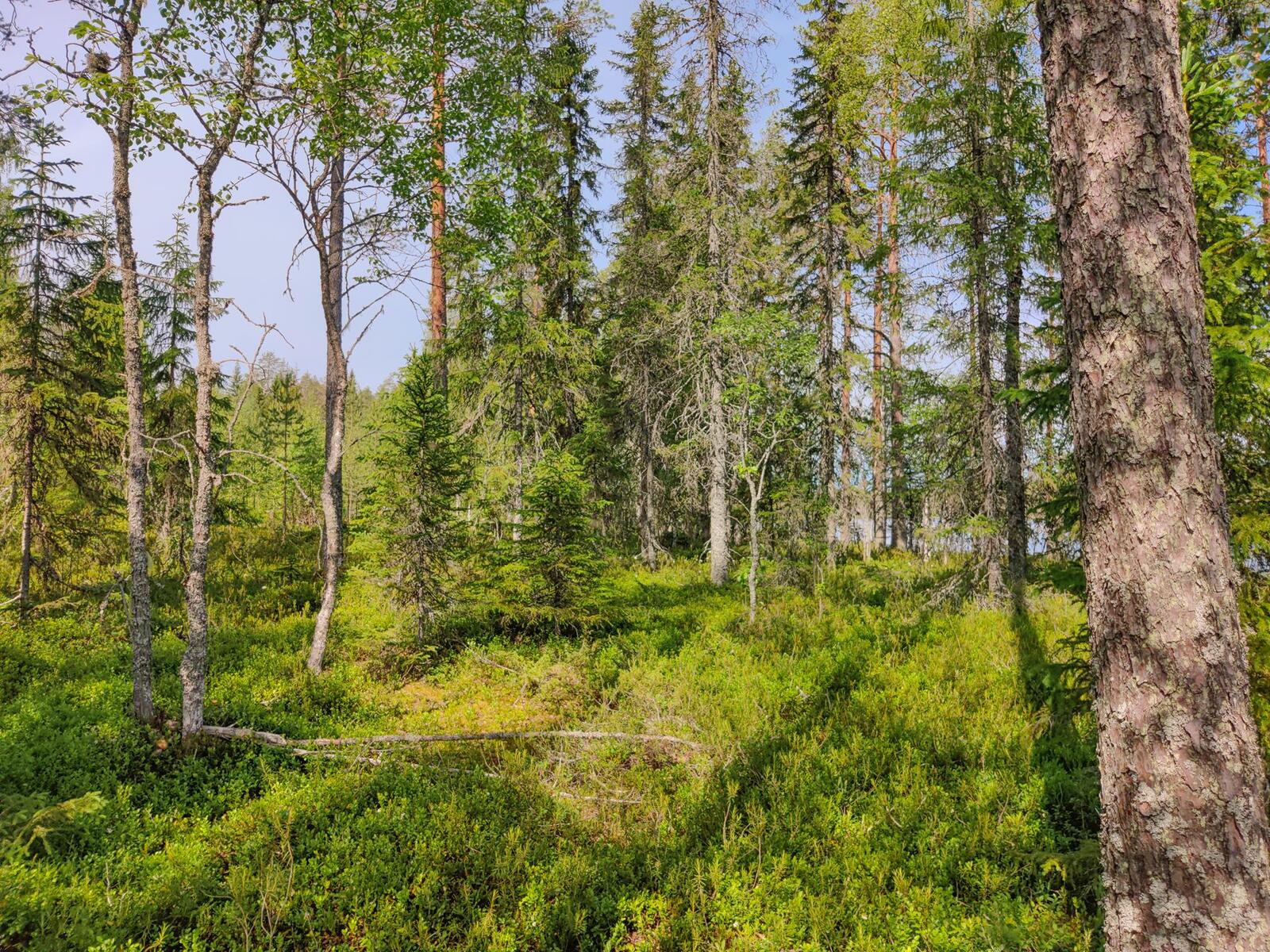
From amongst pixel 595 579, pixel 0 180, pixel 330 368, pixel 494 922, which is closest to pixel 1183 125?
pixel 494 922

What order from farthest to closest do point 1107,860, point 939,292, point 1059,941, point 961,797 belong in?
point 939,292 < point 961,797 < point 1059,941 < point 1107,860

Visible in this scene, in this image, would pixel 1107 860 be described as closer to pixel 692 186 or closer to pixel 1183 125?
pixel 1183 125

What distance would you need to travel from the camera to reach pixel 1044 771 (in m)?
5.56

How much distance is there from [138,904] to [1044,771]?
769 cm

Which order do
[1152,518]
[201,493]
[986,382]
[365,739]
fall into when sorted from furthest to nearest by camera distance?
[986,382], [365,739], [201,493], [1152,518]

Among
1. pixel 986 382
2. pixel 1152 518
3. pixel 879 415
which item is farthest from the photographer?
pixel 879 415

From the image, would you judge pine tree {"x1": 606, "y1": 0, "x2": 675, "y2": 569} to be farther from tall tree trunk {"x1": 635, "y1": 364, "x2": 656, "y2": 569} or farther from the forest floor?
the forest floor

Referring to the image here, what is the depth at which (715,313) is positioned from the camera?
1533 centimetres

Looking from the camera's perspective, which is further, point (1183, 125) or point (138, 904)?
point (138, 904)

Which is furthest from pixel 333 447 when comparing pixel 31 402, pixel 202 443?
pixel 31 402

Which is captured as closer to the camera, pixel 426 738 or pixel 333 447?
pixel 426 738

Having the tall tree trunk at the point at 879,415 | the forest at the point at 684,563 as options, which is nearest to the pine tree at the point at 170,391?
the forest at the point at 684,563

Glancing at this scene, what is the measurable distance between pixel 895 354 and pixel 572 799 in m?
18.9

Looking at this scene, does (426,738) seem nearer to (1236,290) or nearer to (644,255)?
(1236,290)
